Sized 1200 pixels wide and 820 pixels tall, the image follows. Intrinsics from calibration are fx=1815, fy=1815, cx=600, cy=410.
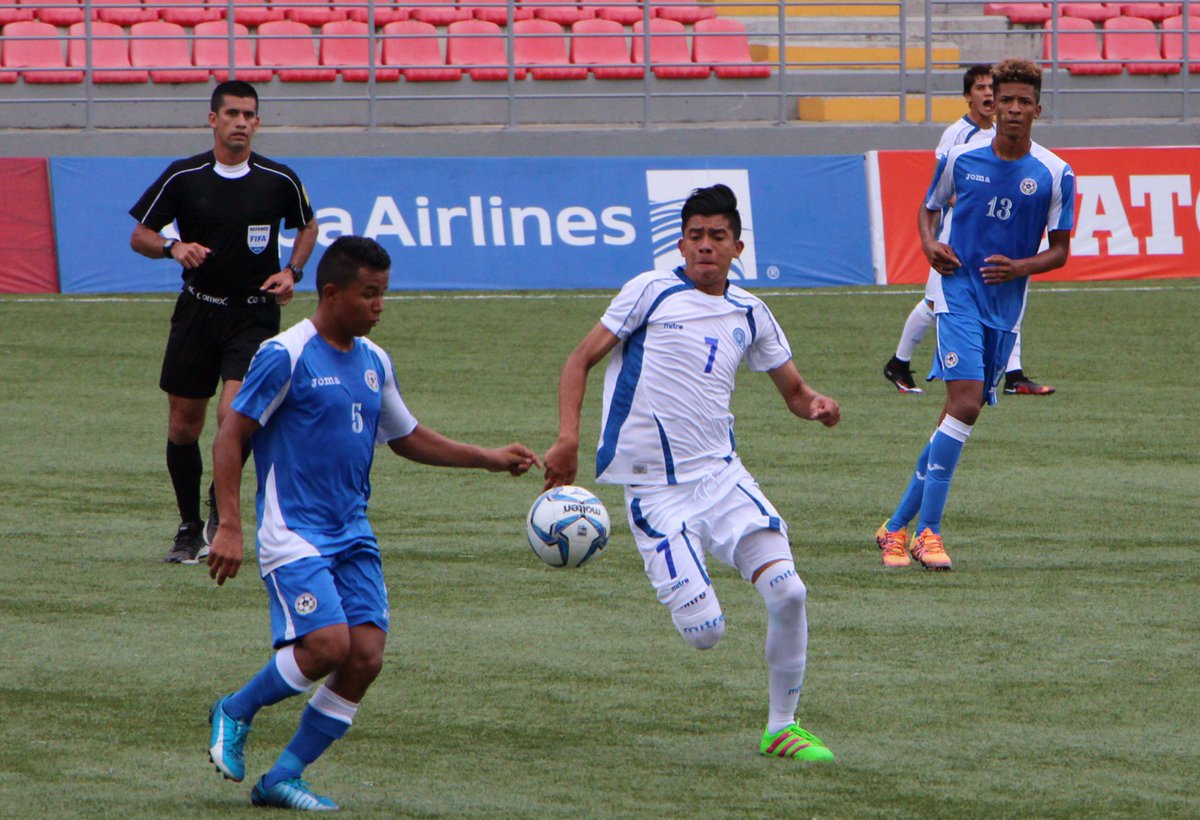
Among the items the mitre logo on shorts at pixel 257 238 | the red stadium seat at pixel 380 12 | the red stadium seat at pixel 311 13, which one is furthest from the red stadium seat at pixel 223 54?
the mitre logo on shorts at pixel 257 238

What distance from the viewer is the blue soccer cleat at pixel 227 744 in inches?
197

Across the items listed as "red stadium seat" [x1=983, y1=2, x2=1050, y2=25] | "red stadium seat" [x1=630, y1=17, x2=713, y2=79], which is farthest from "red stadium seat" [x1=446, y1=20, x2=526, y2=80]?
"red stadium seat" [x1=983, y1=2, x2=1050, y2=25]

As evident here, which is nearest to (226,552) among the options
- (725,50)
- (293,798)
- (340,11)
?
(293,798)

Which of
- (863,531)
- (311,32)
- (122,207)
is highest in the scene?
(311,32)

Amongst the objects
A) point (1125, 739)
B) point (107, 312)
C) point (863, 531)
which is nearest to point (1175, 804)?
point (1125, 739)

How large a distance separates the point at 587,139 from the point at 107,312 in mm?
6919

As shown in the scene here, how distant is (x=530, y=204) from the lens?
18.8m

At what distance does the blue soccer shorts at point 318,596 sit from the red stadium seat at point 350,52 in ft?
60.4

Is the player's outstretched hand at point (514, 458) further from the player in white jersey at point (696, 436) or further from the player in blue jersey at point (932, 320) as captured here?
the player in blue jersey at point (932, 320)

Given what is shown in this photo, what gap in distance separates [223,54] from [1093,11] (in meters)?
12.4

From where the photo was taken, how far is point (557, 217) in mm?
18828

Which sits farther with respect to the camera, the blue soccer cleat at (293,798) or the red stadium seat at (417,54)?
the red stadium seat at (417,54)

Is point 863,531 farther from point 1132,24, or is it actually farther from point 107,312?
point 1132,24

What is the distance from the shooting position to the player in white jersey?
576 cm
